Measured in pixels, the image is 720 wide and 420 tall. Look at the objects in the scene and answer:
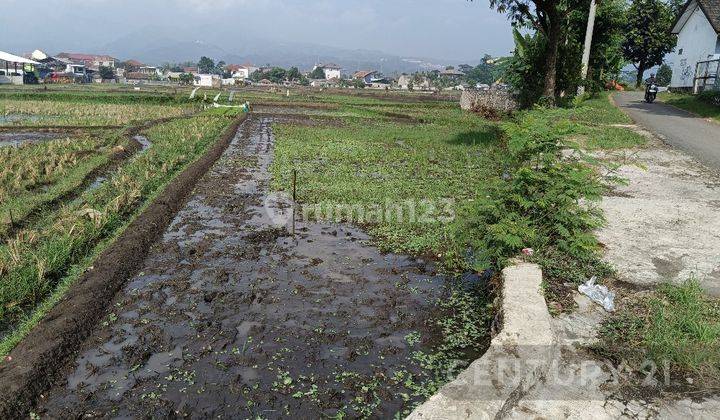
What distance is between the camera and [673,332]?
4.07 metres

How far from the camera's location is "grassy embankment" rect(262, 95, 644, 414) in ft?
18.2

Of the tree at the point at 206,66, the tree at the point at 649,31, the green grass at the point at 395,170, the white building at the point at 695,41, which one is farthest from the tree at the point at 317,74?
the green grass at the point at 395,170

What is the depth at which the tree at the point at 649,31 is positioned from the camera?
36844 millimetres

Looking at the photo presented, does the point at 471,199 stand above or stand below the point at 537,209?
below

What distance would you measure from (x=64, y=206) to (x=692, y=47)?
1330 inches

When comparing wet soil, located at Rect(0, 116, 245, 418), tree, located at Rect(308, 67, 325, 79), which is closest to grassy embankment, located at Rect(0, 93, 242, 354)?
wet soil, located at Rect(0, 116, 245, 418)

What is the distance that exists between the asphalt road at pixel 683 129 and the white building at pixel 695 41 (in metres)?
5.69

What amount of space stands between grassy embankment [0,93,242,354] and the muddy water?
32.1 inches

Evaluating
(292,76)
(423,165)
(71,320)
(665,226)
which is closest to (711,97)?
(423,165)

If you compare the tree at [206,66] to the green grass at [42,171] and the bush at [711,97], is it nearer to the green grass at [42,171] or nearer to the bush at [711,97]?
the green grass at [42,171]

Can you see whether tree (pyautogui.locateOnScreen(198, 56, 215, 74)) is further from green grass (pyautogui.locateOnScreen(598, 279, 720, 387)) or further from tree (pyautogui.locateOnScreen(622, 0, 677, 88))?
green grass (pyautogui.locateOnScreen(598, 279, 720, 387))

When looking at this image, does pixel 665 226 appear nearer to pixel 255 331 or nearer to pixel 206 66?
pixel 255 331

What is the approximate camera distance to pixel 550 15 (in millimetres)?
→ 14922

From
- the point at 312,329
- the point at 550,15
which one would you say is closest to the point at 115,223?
the point at 312,329
